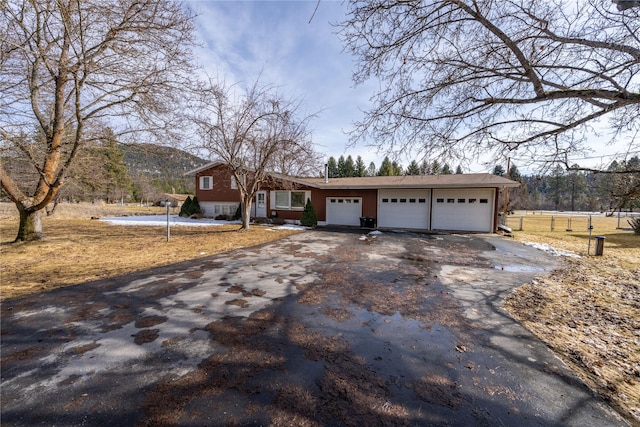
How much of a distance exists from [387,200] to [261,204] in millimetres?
9185

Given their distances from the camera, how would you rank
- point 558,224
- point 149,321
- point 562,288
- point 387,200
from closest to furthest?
1. point 149,321
2. point 562,288
3. point 387,200
4. point 558,224

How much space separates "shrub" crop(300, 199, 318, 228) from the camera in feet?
54.4

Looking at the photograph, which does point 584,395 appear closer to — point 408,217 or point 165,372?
point 165,372

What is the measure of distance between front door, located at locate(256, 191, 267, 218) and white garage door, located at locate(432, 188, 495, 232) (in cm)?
1150

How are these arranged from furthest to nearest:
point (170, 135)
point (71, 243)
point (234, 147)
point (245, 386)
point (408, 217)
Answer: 1. point (408, 217)
2. point (234, 147)
3. point (71, 243)
4. point (170, 135)
5. point (245, 386)

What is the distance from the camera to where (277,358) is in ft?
8.87

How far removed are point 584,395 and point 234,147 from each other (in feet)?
42.5

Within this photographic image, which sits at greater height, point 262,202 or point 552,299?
point 262,202

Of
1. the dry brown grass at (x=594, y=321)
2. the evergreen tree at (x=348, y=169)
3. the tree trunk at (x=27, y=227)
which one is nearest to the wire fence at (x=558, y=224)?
the dry brown grass at (x=594, y=321)

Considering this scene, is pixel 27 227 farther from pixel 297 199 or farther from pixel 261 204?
pixel 297 199

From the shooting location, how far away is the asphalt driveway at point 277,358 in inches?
80.1

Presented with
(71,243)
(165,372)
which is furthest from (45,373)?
(71,243)

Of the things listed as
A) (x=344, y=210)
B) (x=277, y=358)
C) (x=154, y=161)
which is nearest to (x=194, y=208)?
(x=344, y=210)

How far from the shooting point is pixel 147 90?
278 inches
